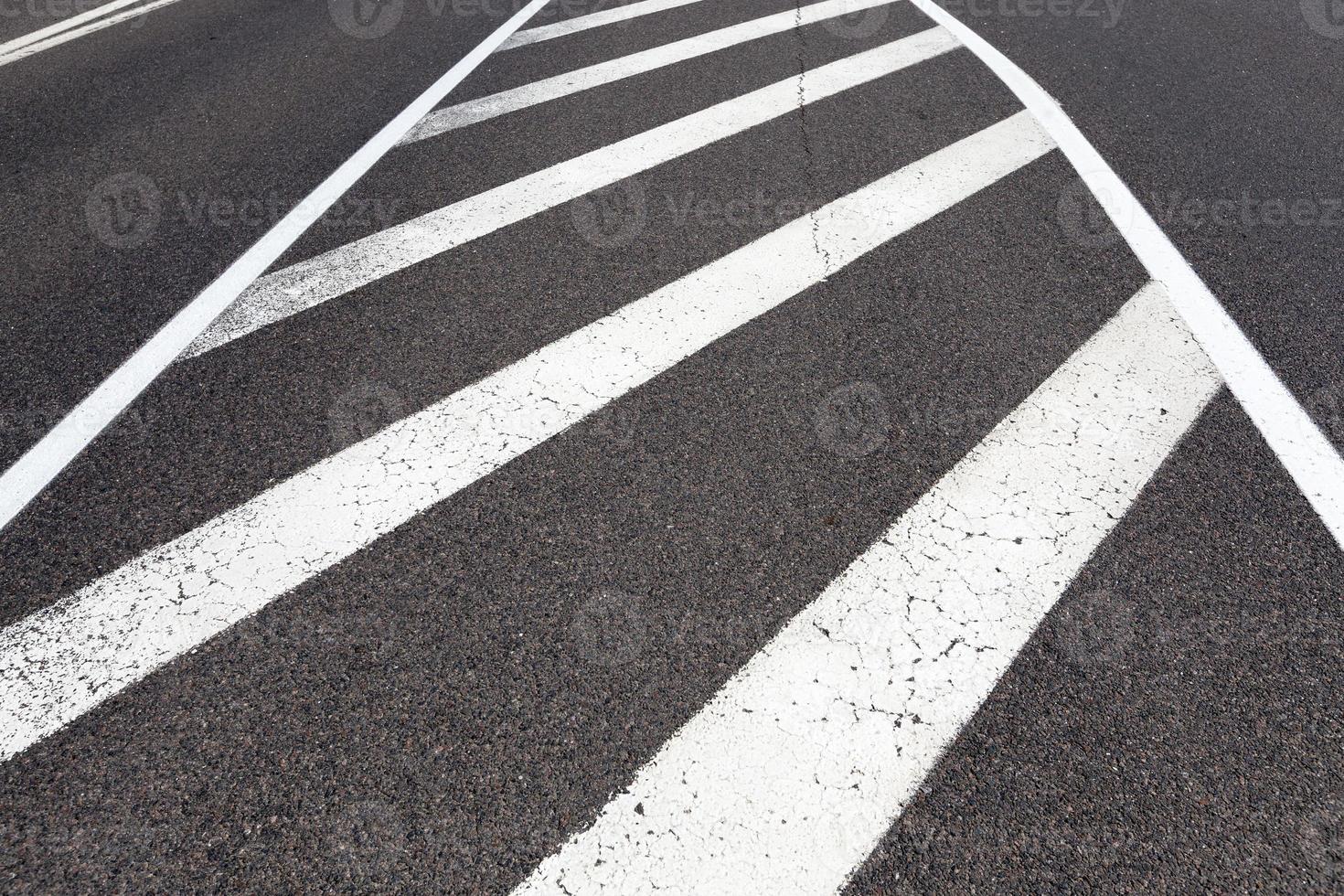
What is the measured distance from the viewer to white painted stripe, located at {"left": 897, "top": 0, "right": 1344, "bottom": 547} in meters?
2.79

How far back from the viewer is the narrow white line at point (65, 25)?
6204 mm

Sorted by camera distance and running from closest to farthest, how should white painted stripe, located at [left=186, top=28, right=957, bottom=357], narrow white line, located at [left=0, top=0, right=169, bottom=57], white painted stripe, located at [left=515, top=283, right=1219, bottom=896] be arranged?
white painted stripe, located at [left=515, top=283, right=1219, bottom=896] < white painted stripe, located at [left=186, top=28, right=957, bottom=357] < narrow white line, located at [left=0, top=0, right=169, bottom=57]

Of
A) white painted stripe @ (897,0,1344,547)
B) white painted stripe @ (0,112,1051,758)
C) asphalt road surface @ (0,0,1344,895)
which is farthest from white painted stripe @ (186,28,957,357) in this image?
white painted stripe @ (897,0,1344,547)

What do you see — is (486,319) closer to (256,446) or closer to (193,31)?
(256,446)

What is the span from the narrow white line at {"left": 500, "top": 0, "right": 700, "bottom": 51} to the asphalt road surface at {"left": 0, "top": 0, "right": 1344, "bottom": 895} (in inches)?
65.6

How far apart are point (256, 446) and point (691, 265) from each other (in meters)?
1.91

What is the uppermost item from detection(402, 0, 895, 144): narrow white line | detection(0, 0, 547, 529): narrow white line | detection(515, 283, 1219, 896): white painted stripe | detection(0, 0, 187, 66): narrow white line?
detection(0, 0, 187, 66): narrow white line

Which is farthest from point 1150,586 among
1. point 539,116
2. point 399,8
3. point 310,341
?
point 399,8

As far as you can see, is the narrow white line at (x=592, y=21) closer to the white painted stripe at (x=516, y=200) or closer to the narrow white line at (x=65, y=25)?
the white painted stripe at (x=516, y=200)

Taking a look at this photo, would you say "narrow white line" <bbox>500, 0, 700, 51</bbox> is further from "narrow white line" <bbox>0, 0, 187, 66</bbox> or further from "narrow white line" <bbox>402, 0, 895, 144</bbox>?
"narrow white line" <bbox>0, 0, 187, 66</bbox>

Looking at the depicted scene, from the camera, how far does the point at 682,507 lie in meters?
2.70

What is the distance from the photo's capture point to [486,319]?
11.5 ft

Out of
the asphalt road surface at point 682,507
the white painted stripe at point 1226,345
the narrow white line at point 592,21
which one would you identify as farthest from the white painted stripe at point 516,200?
the narrow white line at point 592,21

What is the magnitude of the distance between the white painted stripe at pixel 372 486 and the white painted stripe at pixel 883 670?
1.12 metres
